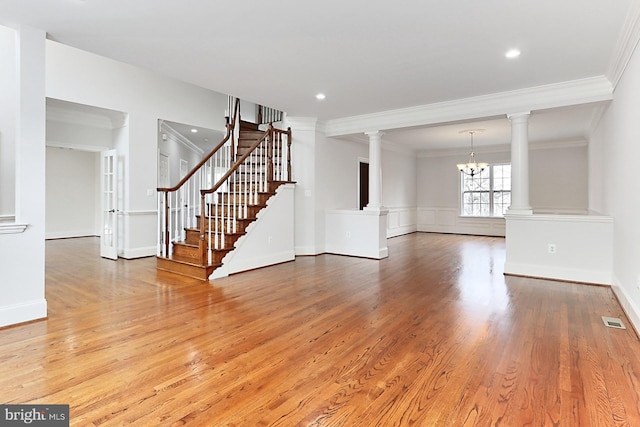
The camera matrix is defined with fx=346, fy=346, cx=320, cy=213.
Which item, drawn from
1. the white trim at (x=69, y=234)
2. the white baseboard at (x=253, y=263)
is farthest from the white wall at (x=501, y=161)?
the white trim at (x=69, y=234)

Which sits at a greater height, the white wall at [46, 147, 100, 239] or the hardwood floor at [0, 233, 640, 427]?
the white wall at [46, 147, 100, 239]

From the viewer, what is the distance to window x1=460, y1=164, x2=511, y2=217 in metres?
9.88

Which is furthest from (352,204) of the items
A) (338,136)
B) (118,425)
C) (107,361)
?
(118,425)

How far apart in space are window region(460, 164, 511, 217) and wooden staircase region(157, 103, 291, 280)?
640 cm

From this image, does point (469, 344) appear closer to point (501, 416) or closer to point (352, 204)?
point (501, 416)

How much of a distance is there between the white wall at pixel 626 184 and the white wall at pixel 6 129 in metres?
6.64

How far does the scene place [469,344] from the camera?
2602 millimetres

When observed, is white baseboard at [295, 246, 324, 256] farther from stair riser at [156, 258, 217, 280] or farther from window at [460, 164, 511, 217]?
window at [460, 164, 511, 217]

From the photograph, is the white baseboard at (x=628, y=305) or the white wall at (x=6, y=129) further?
the white wall at (x=6, y=129)

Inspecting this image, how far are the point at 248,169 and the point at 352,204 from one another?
96.1 inches

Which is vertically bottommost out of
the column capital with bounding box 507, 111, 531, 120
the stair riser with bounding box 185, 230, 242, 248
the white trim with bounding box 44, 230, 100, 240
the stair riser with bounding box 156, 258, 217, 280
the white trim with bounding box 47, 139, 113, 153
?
the stair riser with bounding box 156, 258, 217, 280

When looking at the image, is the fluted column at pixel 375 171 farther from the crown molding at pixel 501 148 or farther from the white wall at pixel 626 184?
the crown molding at pixel 501 148

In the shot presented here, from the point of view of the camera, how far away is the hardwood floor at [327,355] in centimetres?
179

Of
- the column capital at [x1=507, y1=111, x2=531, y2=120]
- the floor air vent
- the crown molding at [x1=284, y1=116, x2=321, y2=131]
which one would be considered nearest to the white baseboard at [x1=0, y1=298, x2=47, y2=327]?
the crown molding at [x1=284, y1=116, x2=321, y2=131]
